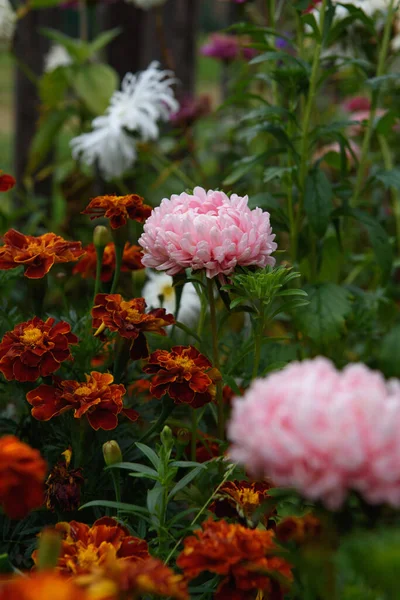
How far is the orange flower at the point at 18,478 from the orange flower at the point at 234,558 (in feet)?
0.49

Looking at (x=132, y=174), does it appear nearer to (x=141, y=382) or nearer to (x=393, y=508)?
(x=141, y=382)

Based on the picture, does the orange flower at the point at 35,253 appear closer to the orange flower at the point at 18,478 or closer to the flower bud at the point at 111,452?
the flower bud at the point at 111,452

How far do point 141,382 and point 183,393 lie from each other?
0.28 m

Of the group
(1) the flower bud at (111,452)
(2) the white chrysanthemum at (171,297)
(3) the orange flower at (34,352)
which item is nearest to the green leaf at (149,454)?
(1) the flower bud at (111,452)

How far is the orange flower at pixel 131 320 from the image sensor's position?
0.87m

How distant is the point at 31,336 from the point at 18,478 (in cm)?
35

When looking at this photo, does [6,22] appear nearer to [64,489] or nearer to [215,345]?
[215,345]

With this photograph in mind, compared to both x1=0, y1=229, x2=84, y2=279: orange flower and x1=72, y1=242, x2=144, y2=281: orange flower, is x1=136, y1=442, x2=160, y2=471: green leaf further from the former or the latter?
x1=72, y1=242, x2=144, y2=281: orange flower

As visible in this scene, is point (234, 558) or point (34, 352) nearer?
point (234, 558)

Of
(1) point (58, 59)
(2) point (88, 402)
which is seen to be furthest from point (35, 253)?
(1) point (58, 59)

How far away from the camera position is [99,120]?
173 cm

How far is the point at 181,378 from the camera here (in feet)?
2.72

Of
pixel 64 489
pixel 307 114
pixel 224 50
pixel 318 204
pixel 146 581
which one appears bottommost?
pixel 64 489

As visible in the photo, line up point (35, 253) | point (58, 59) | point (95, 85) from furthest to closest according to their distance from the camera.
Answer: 1. point (58, 59)
2. point (95, 85)
3. point (35, 253)
